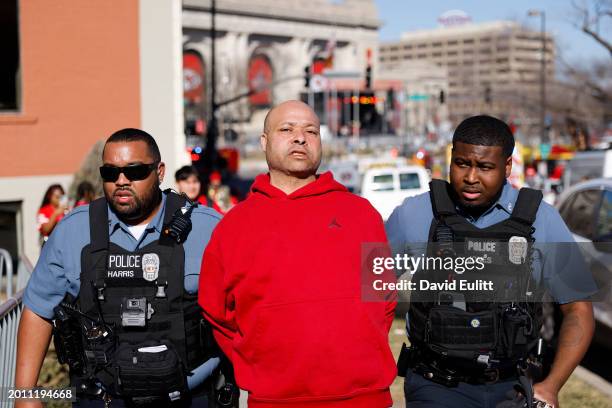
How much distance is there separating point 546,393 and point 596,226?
4.82 m

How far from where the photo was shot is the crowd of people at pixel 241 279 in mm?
3285

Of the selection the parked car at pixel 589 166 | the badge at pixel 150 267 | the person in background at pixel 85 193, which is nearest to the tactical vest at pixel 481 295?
the badge at pixel 150 267

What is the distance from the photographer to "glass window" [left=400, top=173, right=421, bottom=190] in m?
22.5

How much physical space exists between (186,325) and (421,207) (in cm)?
126

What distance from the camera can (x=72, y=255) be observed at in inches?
148

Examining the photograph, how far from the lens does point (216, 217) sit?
396 centimetres

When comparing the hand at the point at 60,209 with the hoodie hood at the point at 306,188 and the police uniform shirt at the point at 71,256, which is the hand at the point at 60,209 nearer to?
the police uniform shirt at the point at 71,256

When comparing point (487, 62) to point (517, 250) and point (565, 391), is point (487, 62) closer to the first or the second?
point (565, 391)

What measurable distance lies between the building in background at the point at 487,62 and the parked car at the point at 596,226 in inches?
1423

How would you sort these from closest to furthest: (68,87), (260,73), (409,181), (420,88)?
(68,87) → (409,181) → (260,73) → (420,88)

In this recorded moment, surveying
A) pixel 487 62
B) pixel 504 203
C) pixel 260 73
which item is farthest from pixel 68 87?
pixel 487 62

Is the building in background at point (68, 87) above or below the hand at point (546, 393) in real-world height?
above

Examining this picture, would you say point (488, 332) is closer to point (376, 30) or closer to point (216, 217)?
point (216, 217)

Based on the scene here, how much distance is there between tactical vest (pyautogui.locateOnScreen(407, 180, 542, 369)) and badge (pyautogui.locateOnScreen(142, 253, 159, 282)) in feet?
4.02
